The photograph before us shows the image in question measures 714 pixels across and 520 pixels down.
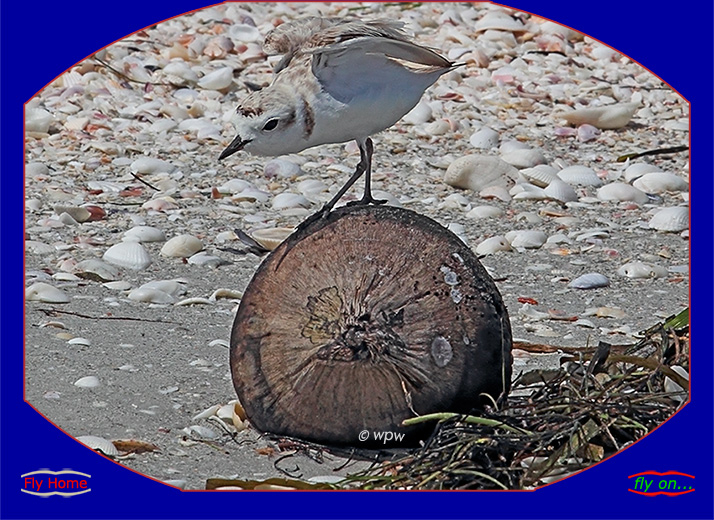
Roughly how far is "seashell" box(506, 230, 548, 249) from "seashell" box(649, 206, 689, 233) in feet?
1.77

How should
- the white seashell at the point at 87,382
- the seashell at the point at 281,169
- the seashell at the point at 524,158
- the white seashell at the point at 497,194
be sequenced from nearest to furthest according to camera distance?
the white seashell at the point at 87,382, the white seashell at the point at 497,194, the seashell at the point at 281,169, the seashell at the point at 524,158

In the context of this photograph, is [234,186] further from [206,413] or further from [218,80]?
[206,413]

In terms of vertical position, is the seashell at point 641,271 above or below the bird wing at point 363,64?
below

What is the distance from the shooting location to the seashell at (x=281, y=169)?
17.8ft

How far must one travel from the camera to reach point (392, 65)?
10.2 ft

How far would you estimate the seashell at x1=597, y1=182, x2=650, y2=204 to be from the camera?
5.39 meters

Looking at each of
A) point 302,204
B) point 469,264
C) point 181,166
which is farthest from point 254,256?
point 469,264

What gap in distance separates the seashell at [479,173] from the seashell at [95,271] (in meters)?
1.67

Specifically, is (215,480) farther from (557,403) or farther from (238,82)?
(238,82)

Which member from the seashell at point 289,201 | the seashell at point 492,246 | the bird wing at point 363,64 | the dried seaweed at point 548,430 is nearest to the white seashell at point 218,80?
the seashell at point 289,201

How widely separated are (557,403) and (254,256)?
6.14 ft

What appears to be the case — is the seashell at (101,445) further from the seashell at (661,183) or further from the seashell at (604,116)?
the seashell at (604,116)

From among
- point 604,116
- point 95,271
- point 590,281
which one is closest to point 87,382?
point 95,271

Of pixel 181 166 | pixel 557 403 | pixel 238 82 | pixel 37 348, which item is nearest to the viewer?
pixel 557 403
